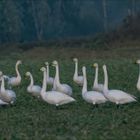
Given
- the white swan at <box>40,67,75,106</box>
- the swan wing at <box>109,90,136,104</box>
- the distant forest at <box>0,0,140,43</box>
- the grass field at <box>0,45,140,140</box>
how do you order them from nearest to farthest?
the grass field at <box>0,45,140,140</box>, the swan wing at <box>109,90,136,104</box>, the white swan at <box>40,67,75,106</box>, the distant forest at <box>0,0,140,43</box>

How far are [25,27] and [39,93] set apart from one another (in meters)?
58.1

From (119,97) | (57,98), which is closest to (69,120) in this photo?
(57,98)

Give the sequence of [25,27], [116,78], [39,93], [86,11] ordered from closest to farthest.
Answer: [39,93], [116,78], [25,27], [86,11]

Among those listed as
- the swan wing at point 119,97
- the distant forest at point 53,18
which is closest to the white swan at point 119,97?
the swan wing at point 119,97

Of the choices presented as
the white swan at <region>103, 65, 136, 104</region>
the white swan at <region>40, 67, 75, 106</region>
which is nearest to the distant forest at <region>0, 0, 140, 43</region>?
the white swan at <region>40, 67, 75, 106</region>

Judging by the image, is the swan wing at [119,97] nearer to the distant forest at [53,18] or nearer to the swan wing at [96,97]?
the swan wing at [96,97]

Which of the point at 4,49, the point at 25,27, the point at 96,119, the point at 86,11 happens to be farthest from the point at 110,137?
the point at 86,11

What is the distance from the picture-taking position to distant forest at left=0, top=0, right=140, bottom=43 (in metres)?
69.2

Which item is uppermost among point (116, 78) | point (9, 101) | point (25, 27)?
point (9, 101)

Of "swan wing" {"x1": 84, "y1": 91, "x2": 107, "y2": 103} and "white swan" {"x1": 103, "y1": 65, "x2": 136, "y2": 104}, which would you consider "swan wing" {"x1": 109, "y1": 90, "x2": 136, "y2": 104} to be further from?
"swan wing" {"x1": 84, "y1": 91, "x2": 107, "y2": 103}

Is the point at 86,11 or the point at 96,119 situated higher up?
the point at 96,119

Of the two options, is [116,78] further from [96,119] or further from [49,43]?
[49,43]

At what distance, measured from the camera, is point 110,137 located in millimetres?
12359

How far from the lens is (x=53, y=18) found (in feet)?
258
